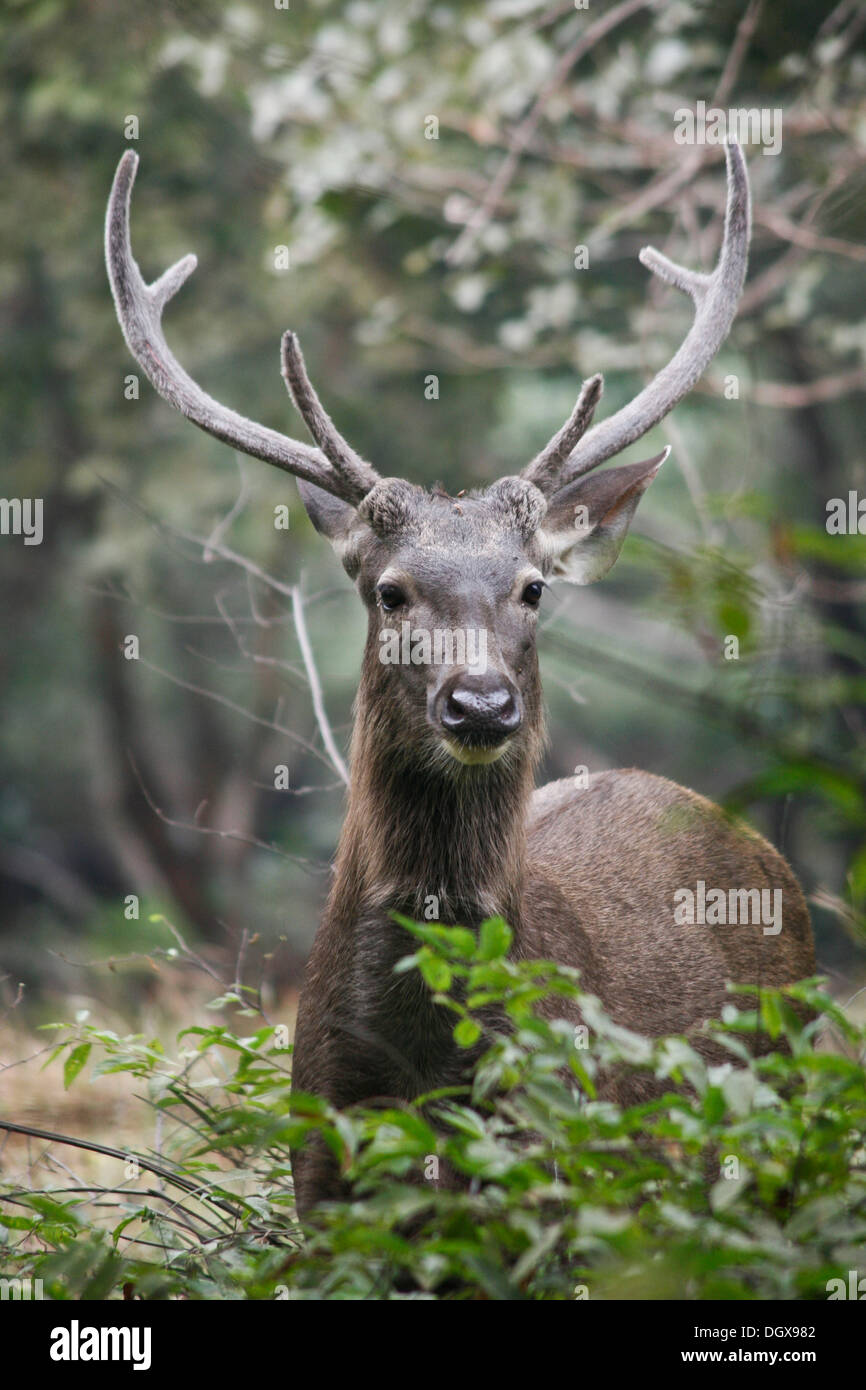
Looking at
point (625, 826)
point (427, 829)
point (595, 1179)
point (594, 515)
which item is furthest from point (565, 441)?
point (595, 1179)

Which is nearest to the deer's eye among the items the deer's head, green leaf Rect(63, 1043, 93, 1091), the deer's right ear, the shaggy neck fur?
the deer's head

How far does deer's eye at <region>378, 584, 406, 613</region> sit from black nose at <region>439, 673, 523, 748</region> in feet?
1.62

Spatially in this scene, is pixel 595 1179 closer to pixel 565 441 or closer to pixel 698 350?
pixel 565 441

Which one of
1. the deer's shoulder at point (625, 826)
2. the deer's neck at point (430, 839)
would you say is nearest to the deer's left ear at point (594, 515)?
the deer's neck at point (430, 839)

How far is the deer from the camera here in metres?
4.29

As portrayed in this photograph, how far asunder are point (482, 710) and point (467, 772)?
0.53 m

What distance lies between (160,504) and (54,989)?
13.2 feet

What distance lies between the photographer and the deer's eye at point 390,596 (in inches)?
179

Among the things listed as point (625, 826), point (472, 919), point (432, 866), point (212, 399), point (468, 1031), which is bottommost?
point (468, 1031)

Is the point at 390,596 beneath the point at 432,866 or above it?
above

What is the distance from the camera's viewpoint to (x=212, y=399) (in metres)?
5.15

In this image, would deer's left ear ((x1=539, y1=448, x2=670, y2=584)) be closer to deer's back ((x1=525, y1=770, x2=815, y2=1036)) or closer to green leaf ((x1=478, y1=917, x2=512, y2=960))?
deer's back ((x1=525, y1=770, x2=815, y2=1036))

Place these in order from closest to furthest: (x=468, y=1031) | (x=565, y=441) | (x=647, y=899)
Result: (x=468, y=1031) < (x=565, y=441) < (x=647, y=899)

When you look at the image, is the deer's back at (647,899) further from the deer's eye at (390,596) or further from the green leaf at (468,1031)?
the green leaf at (468,1031)
